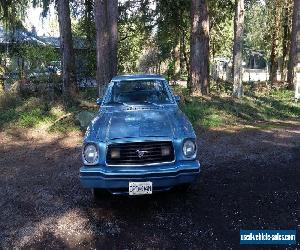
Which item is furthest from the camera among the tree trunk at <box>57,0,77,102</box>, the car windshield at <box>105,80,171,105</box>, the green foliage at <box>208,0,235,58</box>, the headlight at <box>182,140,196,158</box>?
the green foliage at <box>208,0,235,58</box>

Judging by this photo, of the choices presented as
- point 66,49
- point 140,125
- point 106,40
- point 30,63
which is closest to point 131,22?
point 66,49

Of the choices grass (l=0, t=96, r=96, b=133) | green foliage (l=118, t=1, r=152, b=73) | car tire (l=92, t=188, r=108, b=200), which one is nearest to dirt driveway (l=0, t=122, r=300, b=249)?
car tire (l=92, t=188, r=108, b=200)

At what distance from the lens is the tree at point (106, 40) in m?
12.9

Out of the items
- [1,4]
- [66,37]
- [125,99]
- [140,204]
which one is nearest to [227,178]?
[140,204]

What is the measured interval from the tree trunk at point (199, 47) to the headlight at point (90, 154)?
10.2 meters

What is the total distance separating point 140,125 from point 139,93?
1.84 meters

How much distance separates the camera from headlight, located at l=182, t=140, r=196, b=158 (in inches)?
207

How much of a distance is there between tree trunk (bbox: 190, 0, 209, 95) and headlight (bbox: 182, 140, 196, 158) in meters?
9.90

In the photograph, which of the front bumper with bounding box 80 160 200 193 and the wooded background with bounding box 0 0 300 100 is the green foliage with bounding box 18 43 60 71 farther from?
the front bumper with bounding box 80 160 200 193

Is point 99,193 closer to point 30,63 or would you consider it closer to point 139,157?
point 139,157

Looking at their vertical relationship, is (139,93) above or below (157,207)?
above

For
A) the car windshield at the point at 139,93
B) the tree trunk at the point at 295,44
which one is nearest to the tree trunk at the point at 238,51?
the tree trunk at the point at 295,44

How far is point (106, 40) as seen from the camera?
13.0 m

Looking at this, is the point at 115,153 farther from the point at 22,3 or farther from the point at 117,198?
the point at 22,3
